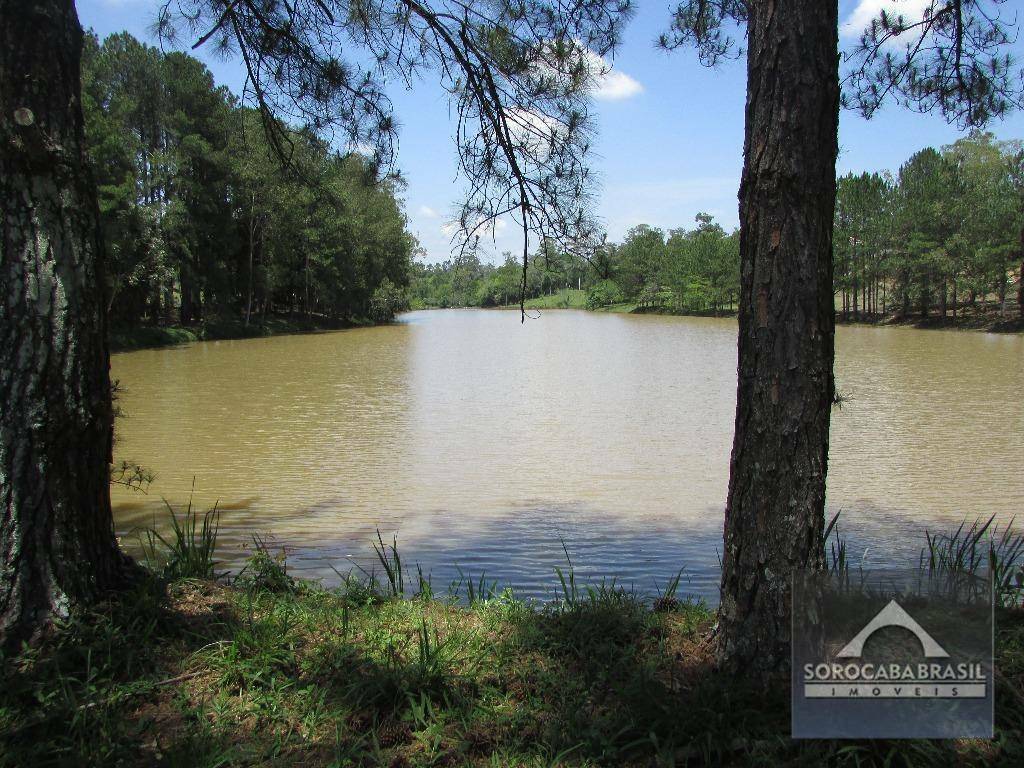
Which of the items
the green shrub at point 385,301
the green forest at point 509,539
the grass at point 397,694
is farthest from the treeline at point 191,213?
the grass at point 397,694

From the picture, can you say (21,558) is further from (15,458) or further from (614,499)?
(614,499)

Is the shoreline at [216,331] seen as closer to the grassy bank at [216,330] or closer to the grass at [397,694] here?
the grassy bank at [216,330]

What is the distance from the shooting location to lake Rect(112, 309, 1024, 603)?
5.22 metres

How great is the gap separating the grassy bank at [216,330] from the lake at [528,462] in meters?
6.39

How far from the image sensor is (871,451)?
888 centimetres

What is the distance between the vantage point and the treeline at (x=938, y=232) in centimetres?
3312

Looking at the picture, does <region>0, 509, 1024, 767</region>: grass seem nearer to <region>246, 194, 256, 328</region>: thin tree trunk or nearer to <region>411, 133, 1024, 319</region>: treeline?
<region>411, 133, 1024, 319</region>: treeline

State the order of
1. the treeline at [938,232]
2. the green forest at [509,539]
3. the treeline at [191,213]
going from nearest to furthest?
the green forest at [509,539] < the treeline at [191,213] < the treeline at [938,232]

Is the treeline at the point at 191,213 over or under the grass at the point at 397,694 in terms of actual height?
over

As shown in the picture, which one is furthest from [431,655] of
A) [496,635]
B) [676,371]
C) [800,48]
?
[676,371]

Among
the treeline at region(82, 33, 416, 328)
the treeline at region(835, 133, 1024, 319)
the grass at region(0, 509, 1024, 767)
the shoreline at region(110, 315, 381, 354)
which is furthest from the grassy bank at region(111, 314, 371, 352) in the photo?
the treeline at region(835, 133, 1024, 319)

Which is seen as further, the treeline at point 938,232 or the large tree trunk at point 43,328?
the treeline at point 938,232

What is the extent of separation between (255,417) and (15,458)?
969 cm

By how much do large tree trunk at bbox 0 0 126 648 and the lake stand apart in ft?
6.67
